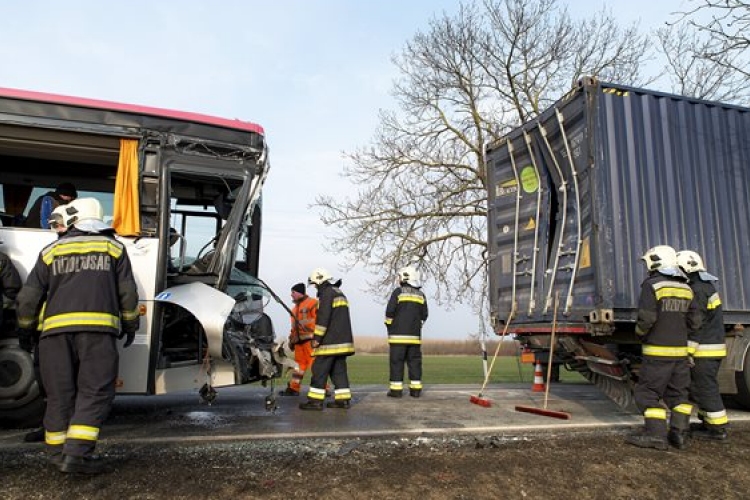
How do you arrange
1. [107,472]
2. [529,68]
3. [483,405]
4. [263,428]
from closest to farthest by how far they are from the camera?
[107,472]
[263,428]
[483,405]
[529,68]

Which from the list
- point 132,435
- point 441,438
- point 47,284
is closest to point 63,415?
point 47,284

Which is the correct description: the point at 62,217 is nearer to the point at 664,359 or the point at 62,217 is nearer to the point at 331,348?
the point at 331,348

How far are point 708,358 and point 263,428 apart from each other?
4.30 m

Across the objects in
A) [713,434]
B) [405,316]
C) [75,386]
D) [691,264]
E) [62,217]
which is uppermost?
[62,217]

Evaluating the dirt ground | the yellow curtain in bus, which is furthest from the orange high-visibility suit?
the yellow curtain in bus

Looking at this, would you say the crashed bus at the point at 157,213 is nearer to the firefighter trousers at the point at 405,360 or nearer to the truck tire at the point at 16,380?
the truck tire at the point at 16,380

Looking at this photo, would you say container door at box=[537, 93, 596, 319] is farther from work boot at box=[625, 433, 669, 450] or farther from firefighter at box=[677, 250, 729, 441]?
work boot at box=[625, 433, 669, 450]

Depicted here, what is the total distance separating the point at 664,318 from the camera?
200 inches

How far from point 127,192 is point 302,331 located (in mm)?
3518

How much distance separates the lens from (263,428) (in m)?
5.38

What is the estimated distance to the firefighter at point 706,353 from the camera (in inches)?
208

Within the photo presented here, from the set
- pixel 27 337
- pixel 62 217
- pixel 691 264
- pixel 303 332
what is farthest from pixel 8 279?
pixel 691 264

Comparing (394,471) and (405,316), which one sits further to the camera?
(405,316)

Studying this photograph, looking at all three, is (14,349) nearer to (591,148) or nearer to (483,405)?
(483,405)
